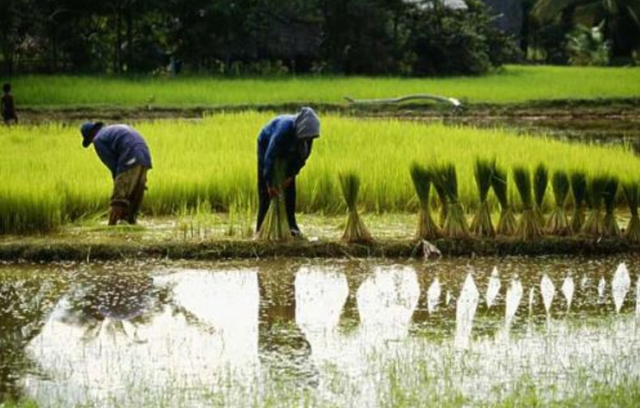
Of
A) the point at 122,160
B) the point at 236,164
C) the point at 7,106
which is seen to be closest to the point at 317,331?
the point at 122,160

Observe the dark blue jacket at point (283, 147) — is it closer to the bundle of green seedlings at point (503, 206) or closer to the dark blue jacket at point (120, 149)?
the dark blue jacket at point (120, 149)

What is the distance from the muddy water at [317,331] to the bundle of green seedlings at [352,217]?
0.22 metres

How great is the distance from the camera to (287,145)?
7176mm

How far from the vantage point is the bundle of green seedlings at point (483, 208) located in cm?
743

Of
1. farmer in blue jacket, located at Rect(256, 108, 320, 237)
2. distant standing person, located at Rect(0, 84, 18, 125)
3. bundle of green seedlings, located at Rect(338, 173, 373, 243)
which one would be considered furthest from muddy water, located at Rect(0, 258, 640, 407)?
distant standing person, located at Rect(0, 84, 18, 125)

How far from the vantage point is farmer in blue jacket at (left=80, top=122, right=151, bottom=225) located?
759cm

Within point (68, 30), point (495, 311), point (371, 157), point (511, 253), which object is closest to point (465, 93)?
point (68, 30)

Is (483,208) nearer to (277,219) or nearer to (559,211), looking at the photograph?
(559,211)

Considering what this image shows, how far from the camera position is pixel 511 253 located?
7348 mm

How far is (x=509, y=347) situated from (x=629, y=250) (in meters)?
2.31

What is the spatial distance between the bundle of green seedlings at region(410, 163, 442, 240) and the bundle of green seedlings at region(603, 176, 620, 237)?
988 millimetres

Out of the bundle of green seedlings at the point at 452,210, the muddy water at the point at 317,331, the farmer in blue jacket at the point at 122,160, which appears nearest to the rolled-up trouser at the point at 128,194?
the farmer in blue jacket at the point at 122,160

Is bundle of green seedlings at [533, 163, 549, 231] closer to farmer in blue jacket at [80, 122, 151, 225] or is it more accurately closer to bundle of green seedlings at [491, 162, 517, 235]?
bundle of green seedlings at [491, 162, 517, 235]

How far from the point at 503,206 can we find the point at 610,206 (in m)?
0.61
